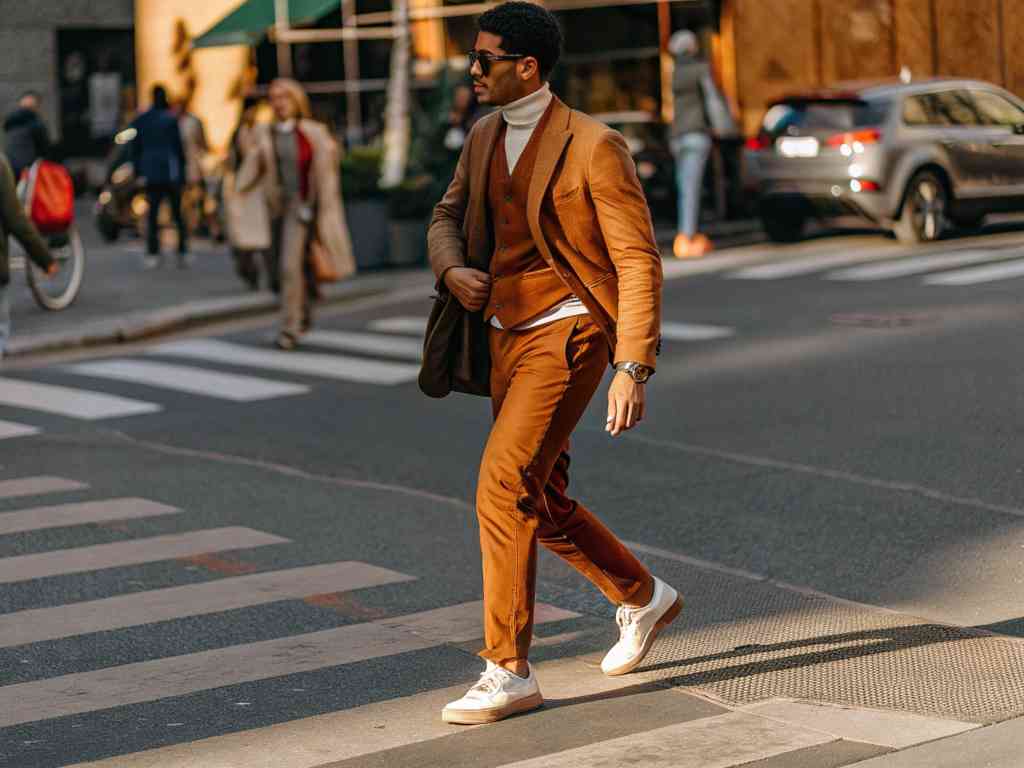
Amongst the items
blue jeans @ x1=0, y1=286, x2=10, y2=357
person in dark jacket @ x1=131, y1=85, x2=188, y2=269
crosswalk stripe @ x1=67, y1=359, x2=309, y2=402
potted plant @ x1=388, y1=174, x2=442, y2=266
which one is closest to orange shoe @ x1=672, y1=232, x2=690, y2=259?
potted plant @ x1=388, y1=174, x2=442, y2=266

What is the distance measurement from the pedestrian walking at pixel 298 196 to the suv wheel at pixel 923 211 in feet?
23.5

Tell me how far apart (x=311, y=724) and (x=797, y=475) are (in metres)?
4.29

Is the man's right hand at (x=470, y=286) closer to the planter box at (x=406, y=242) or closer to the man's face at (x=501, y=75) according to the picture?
the man's face at (x=501, y=75)

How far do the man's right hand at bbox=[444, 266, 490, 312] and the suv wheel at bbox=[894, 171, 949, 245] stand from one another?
14.7 meters

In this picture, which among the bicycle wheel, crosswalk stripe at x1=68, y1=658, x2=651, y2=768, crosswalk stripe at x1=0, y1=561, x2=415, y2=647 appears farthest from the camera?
the bicycle wheel

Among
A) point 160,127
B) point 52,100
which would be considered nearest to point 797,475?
point 160,127

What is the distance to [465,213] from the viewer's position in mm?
5805

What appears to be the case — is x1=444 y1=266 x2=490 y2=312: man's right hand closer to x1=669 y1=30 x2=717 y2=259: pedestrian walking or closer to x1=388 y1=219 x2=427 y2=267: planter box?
x1=669 y1=30 x2=717 y2=259: pedestrian walking

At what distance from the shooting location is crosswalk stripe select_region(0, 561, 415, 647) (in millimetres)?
6746

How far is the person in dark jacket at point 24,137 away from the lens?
20.0 meters

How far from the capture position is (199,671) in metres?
6.14

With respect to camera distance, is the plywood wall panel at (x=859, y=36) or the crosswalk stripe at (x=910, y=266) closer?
the crosswalk stripe at (x=910, y=266)

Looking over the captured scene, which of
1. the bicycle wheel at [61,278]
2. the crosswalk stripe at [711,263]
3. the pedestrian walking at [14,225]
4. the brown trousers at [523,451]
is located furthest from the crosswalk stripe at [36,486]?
the crosswalk stripe at [711,263]

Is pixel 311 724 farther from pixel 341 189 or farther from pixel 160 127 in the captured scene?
pixel 160 127
